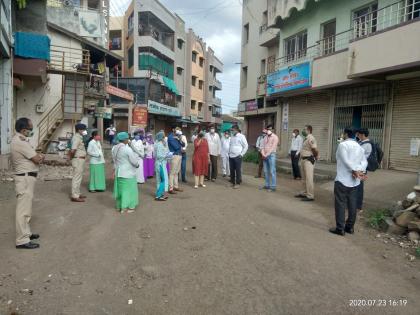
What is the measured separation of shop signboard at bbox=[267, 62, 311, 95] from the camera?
16031 mm

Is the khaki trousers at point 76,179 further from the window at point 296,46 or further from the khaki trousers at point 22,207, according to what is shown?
the window at point 296,46

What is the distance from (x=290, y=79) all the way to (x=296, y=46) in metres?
2.50

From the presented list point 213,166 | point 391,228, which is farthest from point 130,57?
point 391,228

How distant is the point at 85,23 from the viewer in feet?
75.4

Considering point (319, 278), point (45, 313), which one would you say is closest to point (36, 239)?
point (45, 313)

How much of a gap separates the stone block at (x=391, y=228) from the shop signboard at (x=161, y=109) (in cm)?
2881

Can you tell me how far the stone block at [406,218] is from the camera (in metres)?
6.22

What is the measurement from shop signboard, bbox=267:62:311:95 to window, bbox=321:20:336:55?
107 cm

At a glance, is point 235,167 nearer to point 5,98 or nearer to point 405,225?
point 405,225

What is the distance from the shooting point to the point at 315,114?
17266mm

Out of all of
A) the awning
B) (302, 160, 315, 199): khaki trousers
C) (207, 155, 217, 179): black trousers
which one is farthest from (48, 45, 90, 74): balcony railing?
(302, 160, 315, 199): khaki trousers

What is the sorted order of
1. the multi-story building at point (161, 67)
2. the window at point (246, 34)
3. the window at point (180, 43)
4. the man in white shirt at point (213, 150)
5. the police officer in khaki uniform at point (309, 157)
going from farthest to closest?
the window at point (180, 43)
the multi-story building at point (161, 67)
the window at point (246, 34)
the man in white shirt at point (213, 150)
the police officer in khaki uniform at point (309, 157)

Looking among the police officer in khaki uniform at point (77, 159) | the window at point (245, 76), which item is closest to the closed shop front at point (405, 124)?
the police officer in khaki uniform at point (77, 159)

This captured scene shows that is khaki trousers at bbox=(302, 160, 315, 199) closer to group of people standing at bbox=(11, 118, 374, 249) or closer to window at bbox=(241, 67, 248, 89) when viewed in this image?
group of people standing at bbox=(11, 118, 374, 249)
